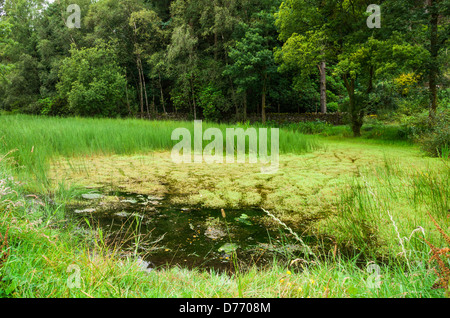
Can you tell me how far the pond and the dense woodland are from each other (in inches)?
277

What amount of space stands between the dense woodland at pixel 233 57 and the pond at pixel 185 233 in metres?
7.05

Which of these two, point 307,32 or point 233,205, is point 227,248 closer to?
point 233,205

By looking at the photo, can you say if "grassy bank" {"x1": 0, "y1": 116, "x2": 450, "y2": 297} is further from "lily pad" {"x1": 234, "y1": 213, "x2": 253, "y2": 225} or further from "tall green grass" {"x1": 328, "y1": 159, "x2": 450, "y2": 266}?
"lily pad" {"x1": 234, "y1": 213, "x2": 253, "y2": 225}

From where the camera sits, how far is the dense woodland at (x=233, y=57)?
27.1 ft

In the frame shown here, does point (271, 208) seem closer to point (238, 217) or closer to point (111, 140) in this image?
point (238, 217)

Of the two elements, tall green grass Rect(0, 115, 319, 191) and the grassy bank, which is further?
tall green grass Rect(0, 115, 319, 191)

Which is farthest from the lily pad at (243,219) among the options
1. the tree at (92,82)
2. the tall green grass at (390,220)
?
the tree at (92,82)

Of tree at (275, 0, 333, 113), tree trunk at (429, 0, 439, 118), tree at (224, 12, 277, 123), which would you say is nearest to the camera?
tree trunk at (429, 0, 439, 118)

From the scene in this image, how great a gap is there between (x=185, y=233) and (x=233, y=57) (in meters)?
12.9

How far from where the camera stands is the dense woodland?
8.25 m

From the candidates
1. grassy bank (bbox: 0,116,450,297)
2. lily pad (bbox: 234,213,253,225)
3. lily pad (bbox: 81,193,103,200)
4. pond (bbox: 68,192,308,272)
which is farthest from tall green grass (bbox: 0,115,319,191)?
lily pad (bbox: 234,213,253,225)

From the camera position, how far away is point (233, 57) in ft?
46.1

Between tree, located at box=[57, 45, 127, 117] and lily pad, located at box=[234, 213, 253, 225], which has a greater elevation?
tree, located at box=[57, 45, 127, 117]

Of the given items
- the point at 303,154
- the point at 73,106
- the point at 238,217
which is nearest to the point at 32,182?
the point at 238,217
